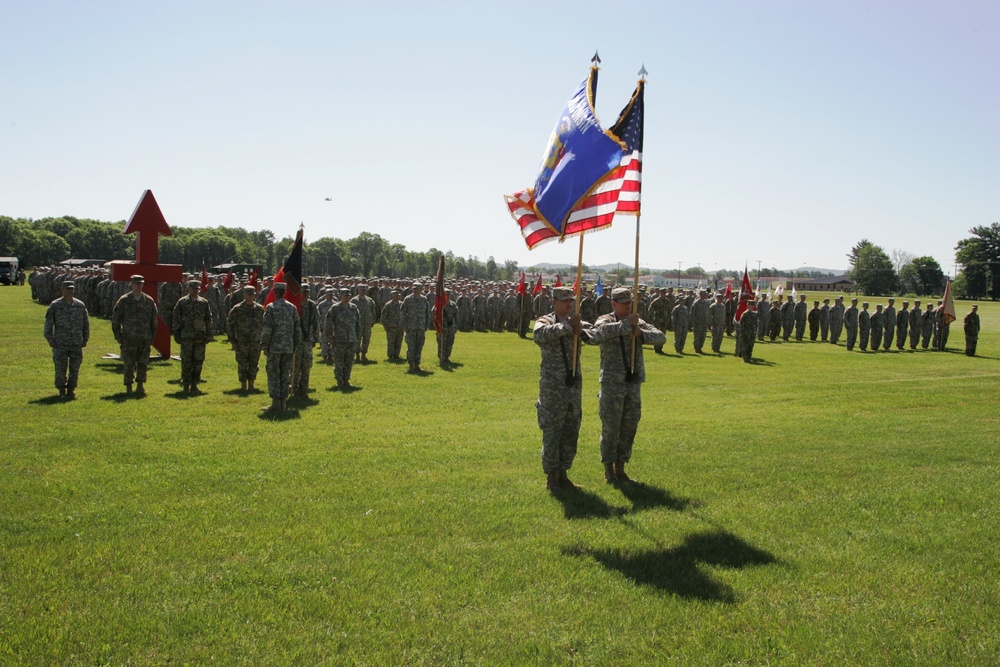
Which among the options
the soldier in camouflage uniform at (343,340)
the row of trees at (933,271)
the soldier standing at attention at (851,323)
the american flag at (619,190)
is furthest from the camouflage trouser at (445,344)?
the row of trees at (933,271)

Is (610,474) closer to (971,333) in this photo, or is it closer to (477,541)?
(477,541)

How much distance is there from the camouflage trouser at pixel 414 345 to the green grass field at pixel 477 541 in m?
6.20

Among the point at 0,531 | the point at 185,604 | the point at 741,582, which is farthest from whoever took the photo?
the point at 0,531

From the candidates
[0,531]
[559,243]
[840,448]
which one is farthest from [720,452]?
[0,531]

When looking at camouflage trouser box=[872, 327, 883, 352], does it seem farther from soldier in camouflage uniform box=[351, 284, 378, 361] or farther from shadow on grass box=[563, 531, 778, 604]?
shadow on grass box=[563, 531, 778, 604]

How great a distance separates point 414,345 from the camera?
721 inches

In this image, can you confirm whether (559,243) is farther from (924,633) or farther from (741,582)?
(924,633)

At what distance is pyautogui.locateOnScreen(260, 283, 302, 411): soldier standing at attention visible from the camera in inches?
477

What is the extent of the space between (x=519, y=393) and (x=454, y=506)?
8099 mm

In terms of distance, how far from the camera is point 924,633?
459 centimetres

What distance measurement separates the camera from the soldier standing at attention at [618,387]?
7.74 m

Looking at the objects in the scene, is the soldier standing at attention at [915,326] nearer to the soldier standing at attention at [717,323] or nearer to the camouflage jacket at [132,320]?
the soldier standing at attention at [717,323]

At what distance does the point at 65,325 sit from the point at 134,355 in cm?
122

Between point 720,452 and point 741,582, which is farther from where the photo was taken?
point 720,452
